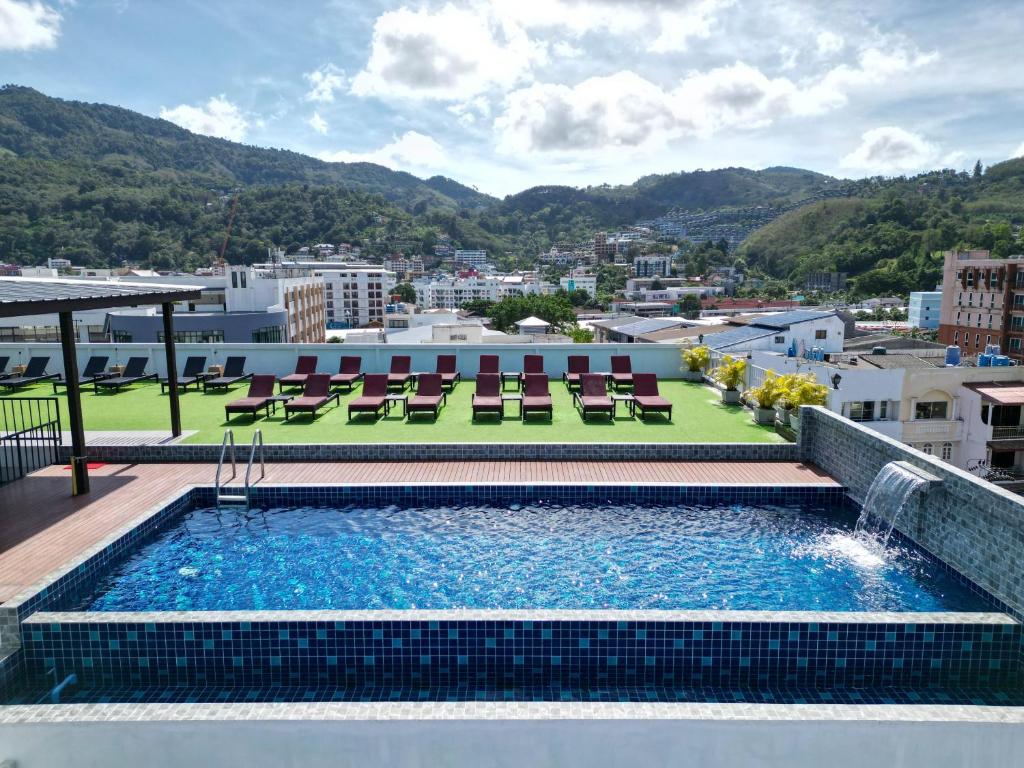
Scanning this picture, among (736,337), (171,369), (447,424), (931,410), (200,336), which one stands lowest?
(931,410)

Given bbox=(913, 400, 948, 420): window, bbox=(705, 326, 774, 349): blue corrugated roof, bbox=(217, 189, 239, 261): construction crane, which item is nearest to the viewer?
bbox=(705, 326, 774, 349): blue corrugated roof

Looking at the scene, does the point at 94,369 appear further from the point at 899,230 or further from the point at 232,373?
the point at 899,230

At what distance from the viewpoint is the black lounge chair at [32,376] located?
1370 cm

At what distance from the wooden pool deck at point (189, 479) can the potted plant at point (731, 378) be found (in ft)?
11.2

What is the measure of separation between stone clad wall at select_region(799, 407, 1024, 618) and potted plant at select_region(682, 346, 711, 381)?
19.6 ft

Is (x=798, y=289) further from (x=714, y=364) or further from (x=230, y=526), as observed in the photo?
(x=230, y=526)

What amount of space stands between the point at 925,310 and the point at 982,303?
88.9ft

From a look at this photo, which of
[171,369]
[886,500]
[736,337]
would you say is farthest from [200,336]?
[886,500]

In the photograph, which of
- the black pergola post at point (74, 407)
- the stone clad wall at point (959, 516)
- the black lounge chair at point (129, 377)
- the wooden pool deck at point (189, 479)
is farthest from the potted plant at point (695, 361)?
the black lounge chair at point (129, 377)

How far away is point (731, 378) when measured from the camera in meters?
12.4

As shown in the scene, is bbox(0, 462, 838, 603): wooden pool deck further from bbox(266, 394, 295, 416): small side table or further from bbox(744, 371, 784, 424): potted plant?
bbox(266, 394, 295, 416): small side table

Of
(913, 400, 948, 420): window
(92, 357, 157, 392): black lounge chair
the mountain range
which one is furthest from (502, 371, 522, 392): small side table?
the mountain range

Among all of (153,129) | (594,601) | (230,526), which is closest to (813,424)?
(594,601)
